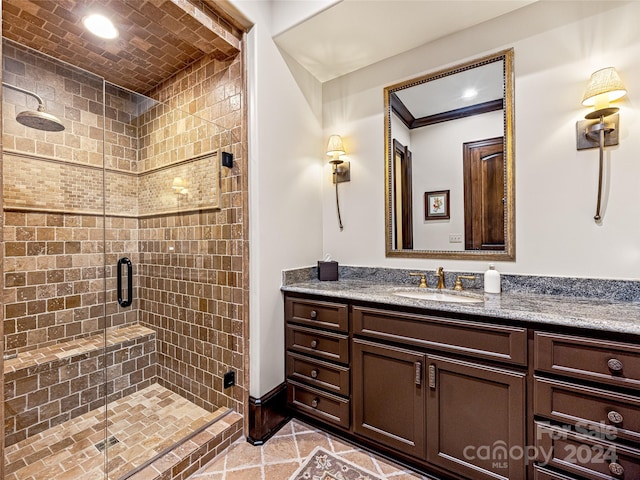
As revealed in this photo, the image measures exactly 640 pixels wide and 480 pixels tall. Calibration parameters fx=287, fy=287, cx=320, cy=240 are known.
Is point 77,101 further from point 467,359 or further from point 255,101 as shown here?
point 467,359

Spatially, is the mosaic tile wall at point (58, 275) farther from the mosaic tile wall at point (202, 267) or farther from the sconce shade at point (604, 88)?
the sconce shade at point (604, 88)

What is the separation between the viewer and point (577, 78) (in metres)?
1.60

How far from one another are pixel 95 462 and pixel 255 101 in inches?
91.6

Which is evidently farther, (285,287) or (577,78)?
(285,287)

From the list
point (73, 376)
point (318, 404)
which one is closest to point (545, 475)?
point (318, 404)

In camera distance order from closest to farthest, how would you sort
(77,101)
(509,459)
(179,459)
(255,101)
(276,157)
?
1. (509,459)
2. (179,459)
3. (255,101)
4. (276,157)
5. (77,101)

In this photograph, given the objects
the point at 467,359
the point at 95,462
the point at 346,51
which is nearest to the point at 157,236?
the point at 95,462

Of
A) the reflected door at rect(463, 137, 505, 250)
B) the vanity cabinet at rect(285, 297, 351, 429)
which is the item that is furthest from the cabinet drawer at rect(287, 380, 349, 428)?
the reflected door at rect(463, 137, 505, 250)

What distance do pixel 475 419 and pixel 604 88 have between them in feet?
5.75

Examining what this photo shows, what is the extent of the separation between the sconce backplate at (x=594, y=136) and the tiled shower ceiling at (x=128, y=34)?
2.11 metres

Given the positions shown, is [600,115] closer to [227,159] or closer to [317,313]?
[317,313]

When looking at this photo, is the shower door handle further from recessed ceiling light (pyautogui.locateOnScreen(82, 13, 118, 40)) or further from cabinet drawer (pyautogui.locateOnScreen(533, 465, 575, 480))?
cabinet drawer (pyautogui.locateOnScreen(533, 465, 575, 480))

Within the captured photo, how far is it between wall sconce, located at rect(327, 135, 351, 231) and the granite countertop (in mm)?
767

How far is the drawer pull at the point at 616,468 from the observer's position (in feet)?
3.58
